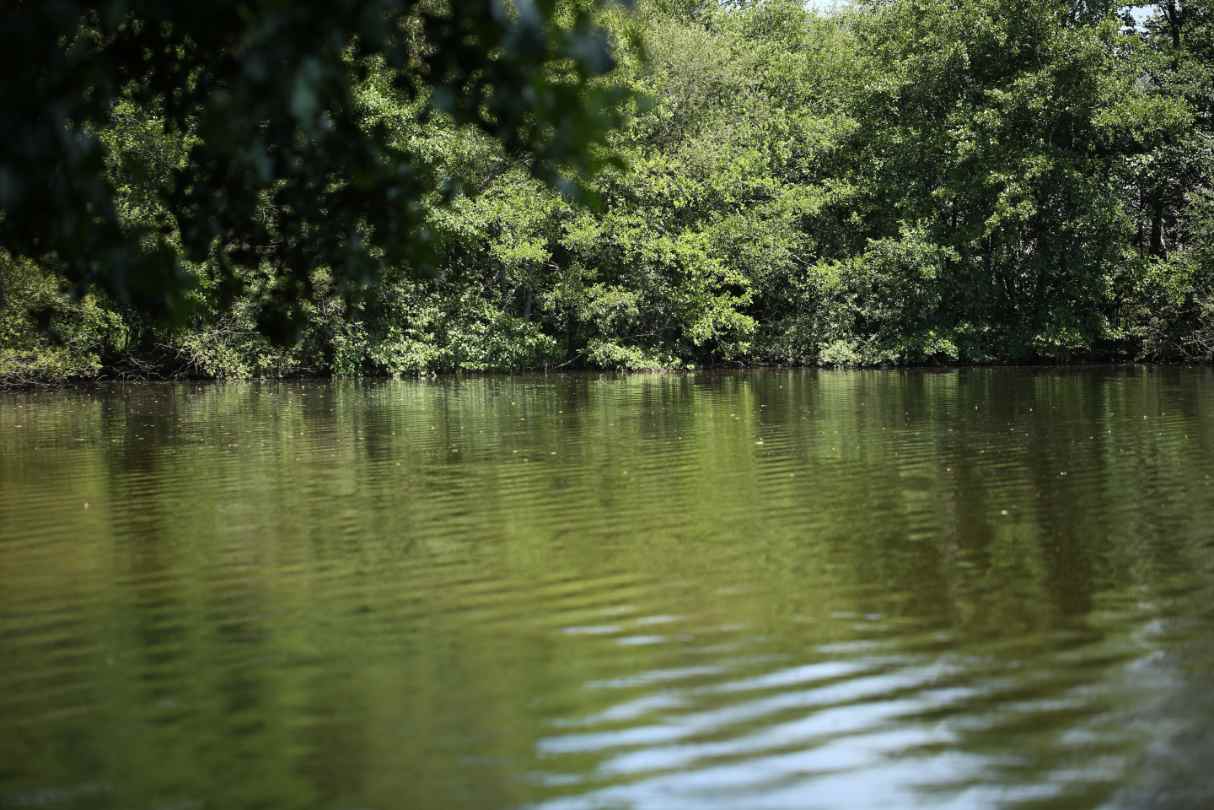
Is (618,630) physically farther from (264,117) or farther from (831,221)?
(831,221)

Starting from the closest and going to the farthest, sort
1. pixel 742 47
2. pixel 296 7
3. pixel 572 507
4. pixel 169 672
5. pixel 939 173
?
pixel 296 7, pixel 169 672, pixel 572 507, pixel 939 173, pixel 742 47

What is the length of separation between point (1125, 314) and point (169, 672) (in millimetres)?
42832

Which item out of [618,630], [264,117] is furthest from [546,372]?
[264,117]

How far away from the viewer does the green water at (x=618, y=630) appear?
5445 millimetres

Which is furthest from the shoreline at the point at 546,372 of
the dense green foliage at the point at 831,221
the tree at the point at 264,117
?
the tree at the point at 264,117

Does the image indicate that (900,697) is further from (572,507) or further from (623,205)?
(623,205)

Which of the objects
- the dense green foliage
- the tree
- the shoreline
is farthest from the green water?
the dense green foliage

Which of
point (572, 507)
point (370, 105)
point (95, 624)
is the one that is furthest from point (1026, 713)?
point (370, 105)

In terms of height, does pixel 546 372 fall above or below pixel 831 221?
below

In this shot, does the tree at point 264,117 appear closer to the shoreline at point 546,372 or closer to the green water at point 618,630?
the green water at point 618,630

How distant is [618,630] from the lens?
789 centimetres

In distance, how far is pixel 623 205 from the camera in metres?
48.9

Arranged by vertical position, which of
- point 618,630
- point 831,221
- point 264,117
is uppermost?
point 831,221

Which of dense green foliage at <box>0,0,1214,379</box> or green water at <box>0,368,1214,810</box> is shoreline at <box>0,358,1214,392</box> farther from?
green water at <box>0,368,1214,810</box>
